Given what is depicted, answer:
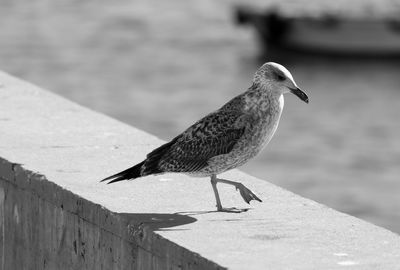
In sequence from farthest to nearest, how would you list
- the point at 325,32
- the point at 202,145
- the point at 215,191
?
the point at 325,32, the point at 202,145, the point at 215,191

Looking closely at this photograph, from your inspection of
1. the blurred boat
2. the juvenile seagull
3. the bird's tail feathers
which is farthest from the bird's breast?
the blurred boat

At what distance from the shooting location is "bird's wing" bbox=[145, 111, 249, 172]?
23.4ft

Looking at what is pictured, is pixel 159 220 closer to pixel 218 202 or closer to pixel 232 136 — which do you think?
pixel 218 202

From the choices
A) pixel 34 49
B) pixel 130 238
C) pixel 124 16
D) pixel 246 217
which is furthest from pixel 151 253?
pixel 124 16

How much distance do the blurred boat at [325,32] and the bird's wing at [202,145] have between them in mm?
47641

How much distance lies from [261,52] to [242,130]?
5366 cm

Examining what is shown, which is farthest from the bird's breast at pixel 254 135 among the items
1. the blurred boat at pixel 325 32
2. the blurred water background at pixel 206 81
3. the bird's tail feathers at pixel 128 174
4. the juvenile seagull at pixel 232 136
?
the blurred boat at pixel 325 32

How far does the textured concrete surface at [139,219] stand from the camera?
241 inches

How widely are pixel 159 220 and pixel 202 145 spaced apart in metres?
0.70

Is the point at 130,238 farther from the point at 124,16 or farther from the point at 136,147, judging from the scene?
the point at 124,16

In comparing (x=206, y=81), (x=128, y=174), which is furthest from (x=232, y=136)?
(x=206, y=81)

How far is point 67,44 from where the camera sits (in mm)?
63375

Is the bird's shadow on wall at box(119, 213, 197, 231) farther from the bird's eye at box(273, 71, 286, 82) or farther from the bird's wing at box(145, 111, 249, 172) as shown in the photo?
the bird's eye at box(273, 71, 286, 82)

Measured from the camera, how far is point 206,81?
5678cm
